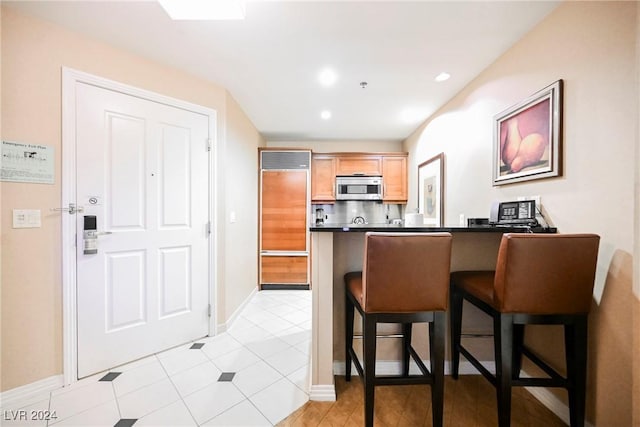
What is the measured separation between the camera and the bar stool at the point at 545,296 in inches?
44.8

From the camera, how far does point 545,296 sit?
1174mm

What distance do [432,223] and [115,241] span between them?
3325 millimetres

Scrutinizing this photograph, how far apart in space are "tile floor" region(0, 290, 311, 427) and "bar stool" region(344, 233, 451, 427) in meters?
0.71

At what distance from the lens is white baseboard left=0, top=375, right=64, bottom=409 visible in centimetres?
144

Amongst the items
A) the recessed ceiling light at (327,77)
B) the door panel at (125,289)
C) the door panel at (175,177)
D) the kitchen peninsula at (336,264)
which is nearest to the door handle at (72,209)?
the door panel at (125,289)

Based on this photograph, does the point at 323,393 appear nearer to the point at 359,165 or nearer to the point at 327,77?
the point at 327,77

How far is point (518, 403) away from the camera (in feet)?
4.92

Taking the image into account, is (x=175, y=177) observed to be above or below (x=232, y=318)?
above

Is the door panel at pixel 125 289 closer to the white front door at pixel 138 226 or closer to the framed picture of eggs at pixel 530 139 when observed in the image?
the white front door at pixel 138 226

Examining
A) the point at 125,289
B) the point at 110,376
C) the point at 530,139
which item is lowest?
the point at 110,376

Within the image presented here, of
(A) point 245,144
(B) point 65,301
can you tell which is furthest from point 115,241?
(A) point 245,144

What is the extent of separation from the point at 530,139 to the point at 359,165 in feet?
8.48

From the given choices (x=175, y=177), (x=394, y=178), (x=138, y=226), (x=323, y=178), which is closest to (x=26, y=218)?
(x=138, y=226)

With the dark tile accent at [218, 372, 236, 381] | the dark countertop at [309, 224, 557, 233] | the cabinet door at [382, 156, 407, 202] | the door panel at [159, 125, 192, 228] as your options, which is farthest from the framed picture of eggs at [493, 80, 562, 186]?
the door panel at [159, 125, 192, 228]
